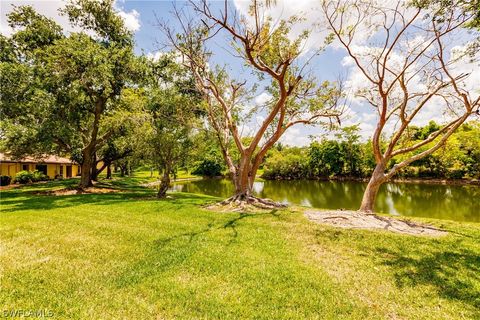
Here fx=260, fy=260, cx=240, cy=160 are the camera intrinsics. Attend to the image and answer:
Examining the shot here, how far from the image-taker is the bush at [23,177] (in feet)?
91.0

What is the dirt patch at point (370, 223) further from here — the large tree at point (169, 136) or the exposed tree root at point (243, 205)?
the large tree at point (169, 136)

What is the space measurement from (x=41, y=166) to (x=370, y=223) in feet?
144

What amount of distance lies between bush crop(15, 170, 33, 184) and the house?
1.74 m

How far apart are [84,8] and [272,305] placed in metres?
22.9

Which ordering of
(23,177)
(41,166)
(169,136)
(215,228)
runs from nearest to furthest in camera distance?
(215,228), (169,136), (23,177), (41,166)

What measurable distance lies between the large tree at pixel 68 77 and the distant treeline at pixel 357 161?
91.7 ft

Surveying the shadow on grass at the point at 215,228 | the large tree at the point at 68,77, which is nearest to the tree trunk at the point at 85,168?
the large tree at the point at 68,77

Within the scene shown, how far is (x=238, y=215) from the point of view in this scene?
11219 mm

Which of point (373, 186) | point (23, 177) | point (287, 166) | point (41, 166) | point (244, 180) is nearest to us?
point (373, 186)

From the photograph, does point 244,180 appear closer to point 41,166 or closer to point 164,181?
point 164,181

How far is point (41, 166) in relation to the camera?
124 feet

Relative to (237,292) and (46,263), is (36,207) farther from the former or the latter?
(237,292)

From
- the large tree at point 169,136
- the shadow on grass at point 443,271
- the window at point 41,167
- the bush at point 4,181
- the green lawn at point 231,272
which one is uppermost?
the large tree at point 169,136

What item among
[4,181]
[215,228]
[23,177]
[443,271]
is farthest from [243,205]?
[23,177]
